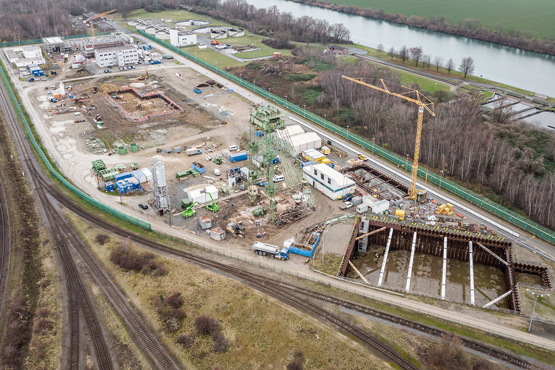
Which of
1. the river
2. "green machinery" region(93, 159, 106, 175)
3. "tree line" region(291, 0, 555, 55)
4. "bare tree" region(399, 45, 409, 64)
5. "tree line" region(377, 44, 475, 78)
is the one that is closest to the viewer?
"green machinery" region(93, 159, 106, 175)

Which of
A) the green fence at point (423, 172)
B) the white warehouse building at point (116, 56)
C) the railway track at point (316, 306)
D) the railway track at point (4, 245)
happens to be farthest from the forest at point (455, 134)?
the railway track at point (4, 245)

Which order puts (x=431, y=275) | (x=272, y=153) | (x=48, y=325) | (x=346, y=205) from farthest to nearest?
(x=346, y=205) < (x=272, y=153) < (x=431, y=275) < (x=48, y=325)

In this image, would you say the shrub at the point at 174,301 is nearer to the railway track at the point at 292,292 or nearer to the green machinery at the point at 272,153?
the railway track at the point at 292,292

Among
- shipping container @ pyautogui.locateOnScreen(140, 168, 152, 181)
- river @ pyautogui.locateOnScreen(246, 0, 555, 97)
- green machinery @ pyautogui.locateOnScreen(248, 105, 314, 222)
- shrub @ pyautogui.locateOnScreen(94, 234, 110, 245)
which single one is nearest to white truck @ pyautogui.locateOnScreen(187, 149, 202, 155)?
shipping container @ pyautogui.locateOnScreen(140, 168, 152, 181)

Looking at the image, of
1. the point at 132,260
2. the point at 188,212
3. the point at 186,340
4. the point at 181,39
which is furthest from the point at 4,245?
the point at 181,39

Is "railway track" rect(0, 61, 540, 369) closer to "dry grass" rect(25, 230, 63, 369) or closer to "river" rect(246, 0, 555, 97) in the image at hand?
"dry grass" rect(25, 230, 63, 369)

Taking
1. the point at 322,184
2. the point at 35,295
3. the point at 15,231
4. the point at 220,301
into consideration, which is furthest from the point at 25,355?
the point at 322,184

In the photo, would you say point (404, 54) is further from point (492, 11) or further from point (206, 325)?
point (206, 325)
